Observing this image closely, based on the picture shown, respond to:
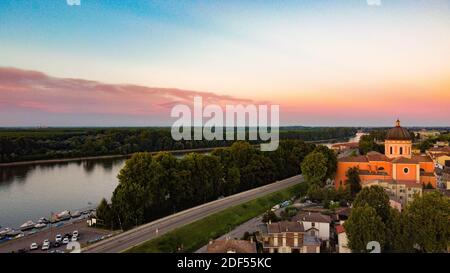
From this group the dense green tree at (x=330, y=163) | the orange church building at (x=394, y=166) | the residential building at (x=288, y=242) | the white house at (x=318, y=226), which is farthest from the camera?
the dense green tree at (x=330, y=163)

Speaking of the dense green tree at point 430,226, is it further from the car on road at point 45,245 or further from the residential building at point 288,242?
the car on road at point 45,245

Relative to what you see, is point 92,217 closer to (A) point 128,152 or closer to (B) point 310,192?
(B) point 310,192

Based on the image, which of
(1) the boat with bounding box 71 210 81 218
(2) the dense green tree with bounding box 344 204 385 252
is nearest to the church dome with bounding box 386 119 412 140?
(2) the dense green tree with bounding box 344 204 385 252

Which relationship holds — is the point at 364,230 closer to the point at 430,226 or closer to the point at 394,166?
the point at 430,226

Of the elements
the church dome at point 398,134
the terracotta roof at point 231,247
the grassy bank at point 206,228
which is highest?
the church dome at point 398,134

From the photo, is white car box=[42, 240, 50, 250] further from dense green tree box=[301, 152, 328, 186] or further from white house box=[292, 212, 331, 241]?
dense green tree box=[301, 152, 328, 186]

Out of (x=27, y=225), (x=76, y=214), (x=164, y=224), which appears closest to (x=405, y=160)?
(x=164, y=224)

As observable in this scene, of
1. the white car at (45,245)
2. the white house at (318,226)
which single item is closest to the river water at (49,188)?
the white car at (45,245)
